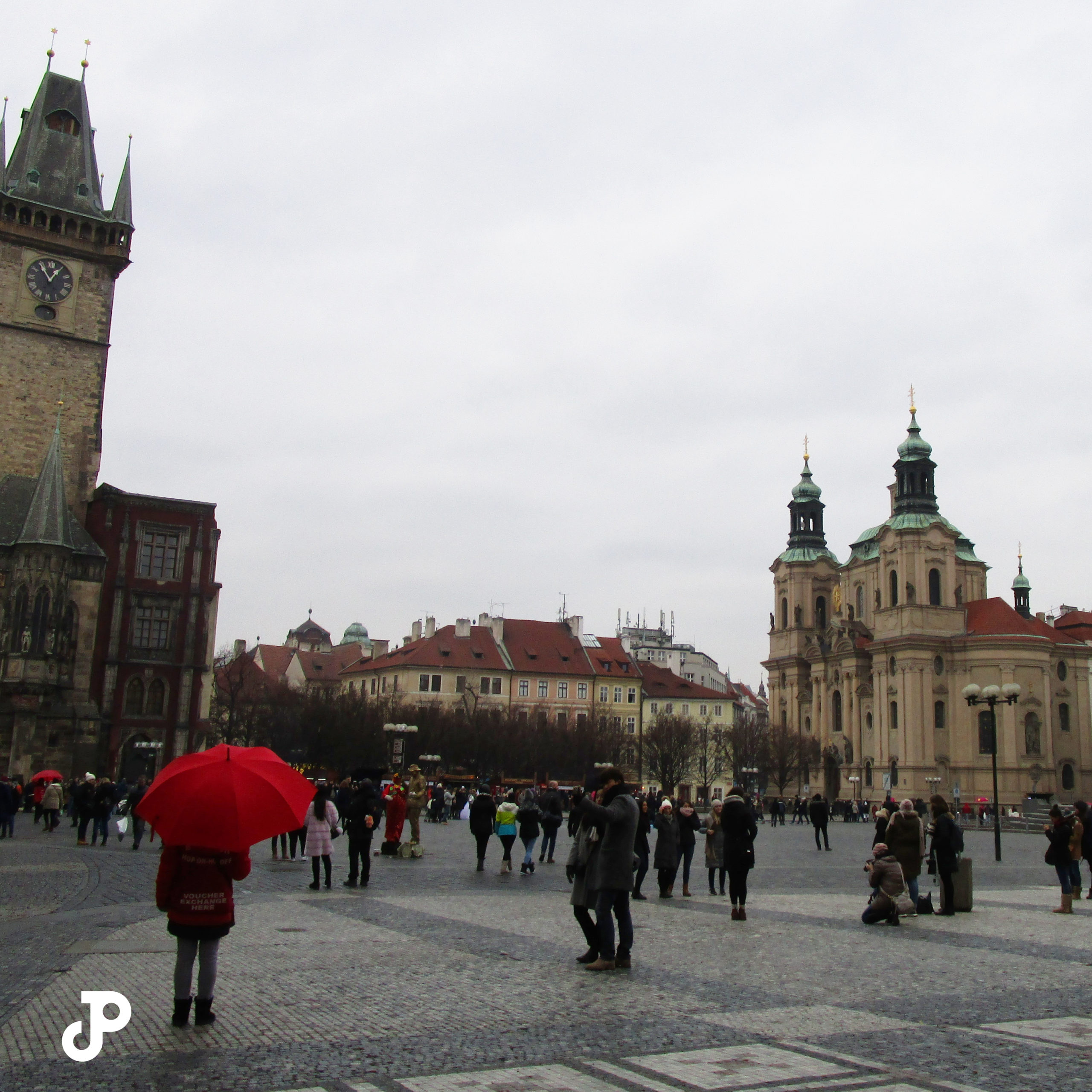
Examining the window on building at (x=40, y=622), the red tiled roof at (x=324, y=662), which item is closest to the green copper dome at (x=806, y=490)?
the red tiled roof at (x=324, y=662)

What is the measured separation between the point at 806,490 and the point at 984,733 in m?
35.0

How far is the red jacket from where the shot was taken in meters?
7.93

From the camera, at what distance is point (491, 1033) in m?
8.09

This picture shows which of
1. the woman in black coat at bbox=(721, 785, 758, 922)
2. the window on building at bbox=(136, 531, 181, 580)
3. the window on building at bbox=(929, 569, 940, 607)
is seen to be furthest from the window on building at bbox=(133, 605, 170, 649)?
the window on building at bbox=(929, 569, 940, 607)

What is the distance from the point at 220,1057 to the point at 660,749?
83520 mm

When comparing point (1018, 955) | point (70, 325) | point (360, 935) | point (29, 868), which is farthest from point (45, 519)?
point (1018, 955)

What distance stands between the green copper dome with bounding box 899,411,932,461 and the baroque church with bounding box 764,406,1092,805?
14 centimetres

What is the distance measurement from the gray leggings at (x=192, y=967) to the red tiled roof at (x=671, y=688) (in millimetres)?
104807

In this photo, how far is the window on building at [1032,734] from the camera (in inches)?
3772

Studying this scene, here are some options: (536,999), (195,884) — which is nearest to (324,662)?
(536,999)

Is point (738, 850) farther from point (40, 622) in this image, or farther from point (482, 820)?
point (40, 622)

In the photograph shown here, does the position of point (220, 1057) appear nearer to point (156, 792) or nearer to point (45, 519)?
point (156, 792)

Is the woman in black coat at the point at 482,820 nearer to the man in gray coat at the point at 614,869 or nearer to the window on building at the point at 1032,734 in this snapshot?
the man in gray coat at the point at 614,869

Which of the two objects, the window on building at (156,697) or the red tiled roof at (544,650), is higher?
the red tiled roof at (544,650)
